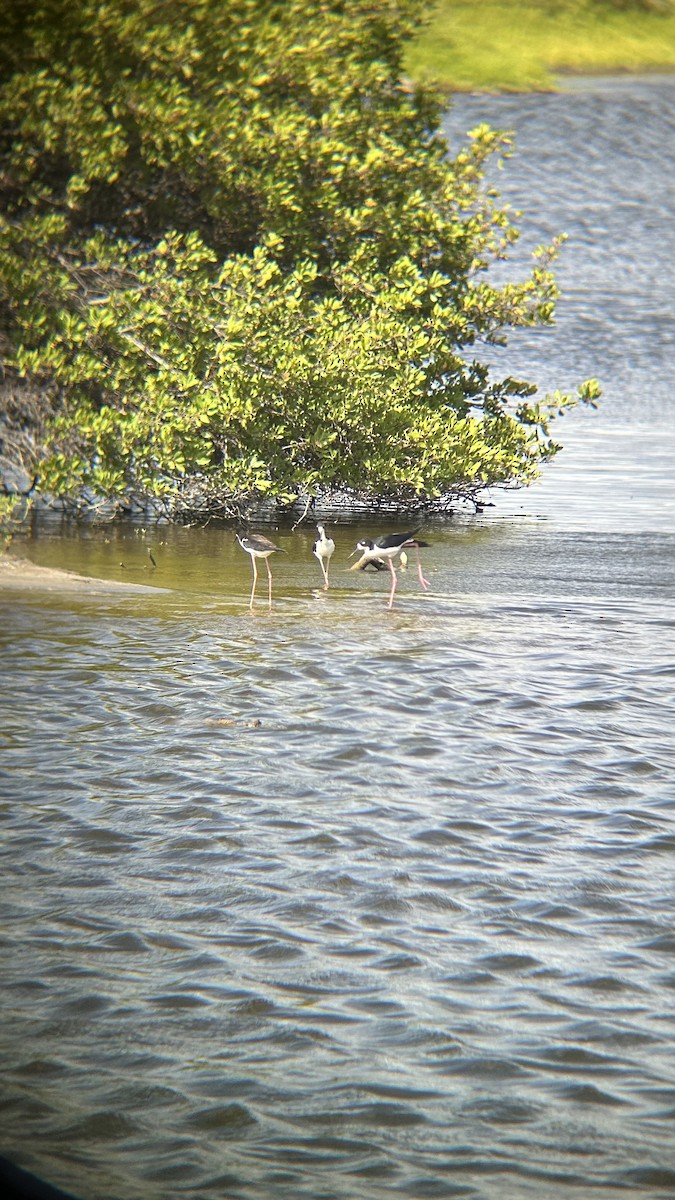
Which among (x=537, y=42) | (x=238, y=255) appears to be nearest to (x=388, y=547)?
(x=238, y=255)

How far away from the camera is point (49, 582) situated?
1338 cm

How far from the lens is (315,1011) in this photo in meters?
4.55

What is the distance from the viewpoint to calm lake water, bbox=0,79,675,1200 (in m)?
3.80

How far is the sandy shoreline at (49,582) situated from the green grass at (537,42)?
18.3 meters

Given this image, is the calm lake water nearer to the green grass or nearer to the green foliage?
→ the green foliage

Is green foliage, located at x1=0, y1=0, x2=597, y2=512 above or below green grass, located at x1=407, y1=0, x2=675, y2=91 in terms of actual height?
below

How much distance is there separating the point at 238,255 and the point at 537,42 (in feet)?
97.7

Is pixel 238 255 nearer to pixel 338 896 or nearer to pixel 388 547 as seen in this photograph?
pixel 388 547

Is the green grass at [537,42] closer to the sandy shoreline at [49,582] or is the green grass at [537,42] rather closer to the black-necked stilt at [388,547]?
the black-necked stilt at [388,547]

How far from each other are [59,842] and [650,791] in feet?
9.90

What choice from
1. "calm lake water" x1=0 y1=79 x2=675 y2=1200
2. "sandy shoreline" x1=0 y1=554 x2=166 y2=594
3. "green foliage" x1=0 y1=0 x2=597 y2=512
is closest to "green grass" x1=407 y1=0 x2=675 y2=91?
"green foliage" x1=0 y1=0 x2=597 y2=512

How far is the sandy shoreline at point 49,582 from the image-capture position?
1306 centimetres

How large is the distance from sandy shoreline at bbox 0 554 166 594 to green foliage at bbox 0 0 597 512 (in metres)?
2.09

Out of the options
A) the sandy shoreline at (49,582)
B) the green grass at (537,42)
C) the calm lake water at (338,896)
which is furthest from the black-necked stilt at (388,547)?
the green grass at (537,42)
